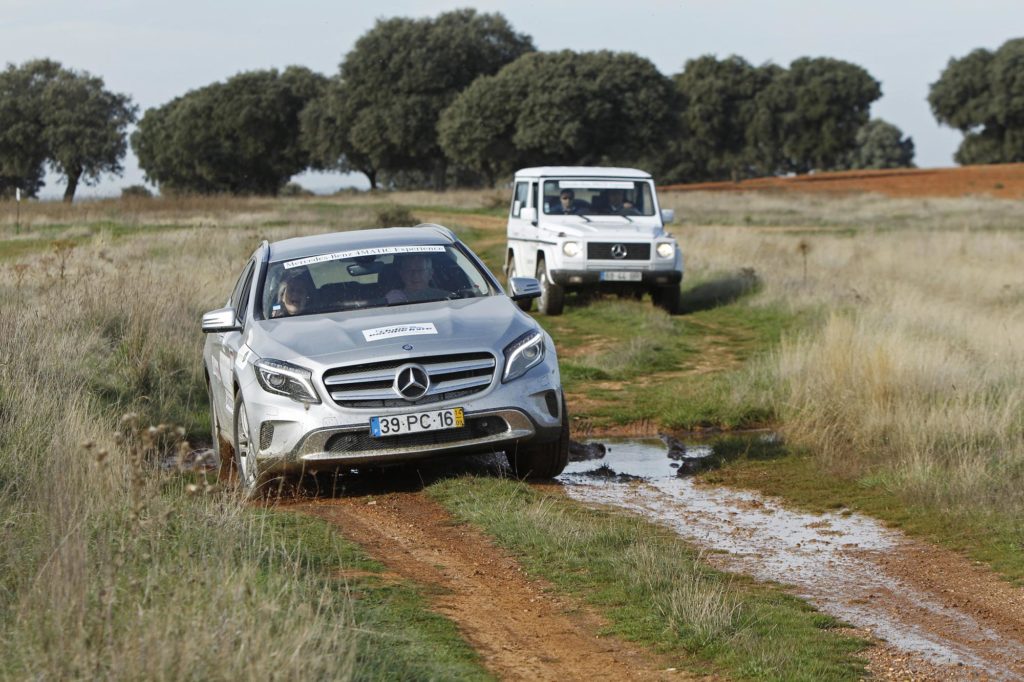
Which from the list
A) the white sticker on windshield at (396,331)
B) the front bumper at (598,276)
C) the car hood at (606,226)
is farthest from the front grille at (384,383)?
the car hood at (606,226)

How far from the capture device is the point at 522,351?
8773 mm

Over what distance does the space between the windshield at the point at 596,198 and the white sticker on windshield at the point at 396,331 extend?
12.2 metres

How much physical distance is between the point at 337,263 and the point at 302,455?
76.4 inches

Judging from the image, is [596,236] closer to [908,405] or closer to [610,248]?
[610,248]

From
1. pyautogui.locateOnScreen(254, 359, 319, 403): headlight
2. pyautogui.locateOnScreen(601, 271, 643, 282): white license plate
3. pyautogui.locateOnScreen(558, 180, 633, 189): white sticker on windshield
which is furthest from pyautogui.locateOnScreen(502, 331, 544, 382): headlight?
pyautogui.locateOnScreen(558, 180, 633, 189): white sticker on windshield

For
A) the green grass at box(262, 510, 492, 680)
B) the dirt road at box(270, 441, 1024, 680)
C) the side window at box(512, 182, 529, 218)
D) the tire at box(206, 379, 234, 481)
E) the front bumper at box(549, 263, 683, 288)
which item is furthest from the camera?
the side window at box(512, 182, 529, 218)

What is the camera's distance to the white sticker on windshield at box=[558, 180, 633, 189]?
2072cm

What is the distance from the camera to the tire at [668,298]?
812 inches

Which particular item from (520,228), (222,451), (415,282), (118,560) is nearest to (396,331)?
(415,282)

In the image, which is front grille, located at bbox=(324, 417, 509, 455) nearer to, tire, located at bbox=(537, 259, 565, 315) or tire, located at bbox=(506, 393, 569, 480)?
tire, located at bbox=(506, 393, 569, 480)

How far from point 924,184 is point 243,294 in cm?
6449

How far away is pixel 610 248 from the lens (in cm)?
2011

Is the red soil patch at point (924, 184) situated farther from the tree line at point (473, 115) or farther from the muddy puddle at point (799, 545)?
the muddy puddle at point (799, 545)

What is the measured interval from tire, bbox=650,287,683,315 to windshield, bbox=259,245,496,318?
35.5 ft
